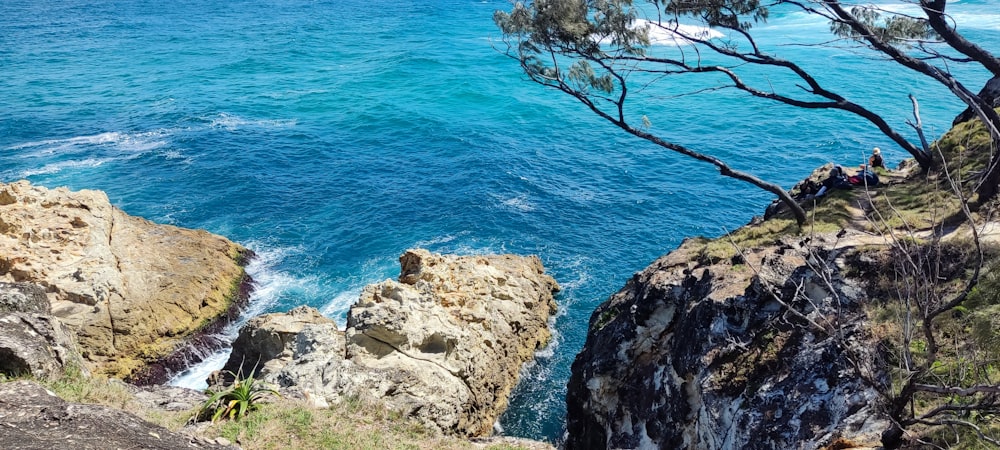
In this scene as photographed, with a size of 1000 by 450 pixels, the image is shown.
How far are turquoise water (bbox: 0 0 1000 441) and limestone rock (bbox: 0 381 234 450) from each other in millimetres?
15793

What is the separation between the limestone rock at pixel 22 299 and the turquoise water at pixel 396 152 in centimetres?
1455

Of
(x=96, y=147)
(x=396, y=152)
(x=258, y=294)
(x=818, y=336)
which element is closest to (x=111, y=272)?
(x=258, y=294)

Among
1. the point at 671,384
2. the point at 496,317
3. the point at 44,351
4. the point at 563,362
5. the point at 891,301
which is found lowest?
the point at 563,362

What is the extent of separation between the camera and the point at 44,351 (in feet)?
48.3

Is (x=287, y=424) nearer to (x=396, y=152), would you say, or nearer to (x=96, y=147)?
(x=396, y=152)

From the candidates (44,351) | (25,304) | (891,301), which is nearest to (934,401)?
(891,301)

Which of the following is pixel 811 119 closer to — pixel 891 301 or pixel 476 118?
pixel 476 118

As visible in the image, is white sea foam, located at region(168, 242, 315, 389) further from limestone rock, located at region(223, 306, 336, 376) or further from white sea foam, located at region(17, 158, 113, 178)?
white sea foam, located at region(17, 158, 113, 178)

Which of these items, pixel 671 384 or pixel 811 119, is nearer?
pixel 671 384

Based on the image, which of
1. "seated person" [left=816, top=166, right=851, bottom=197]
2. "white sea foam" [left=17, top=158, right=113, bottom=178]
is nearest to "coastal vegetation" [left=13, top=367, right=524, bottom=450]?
"seated person" [left=816, top=166, right=851, bottom=197]

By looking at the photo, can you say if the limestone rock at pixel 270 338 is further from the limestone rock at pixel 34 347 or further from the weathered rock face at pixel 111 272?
the limestone rock at pixel 34 347

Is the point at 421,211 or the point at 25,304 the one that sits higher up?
the point at 25,304

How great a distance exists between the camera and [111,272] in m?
28.3

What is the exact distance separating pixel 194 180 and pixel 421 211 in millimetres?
15827
